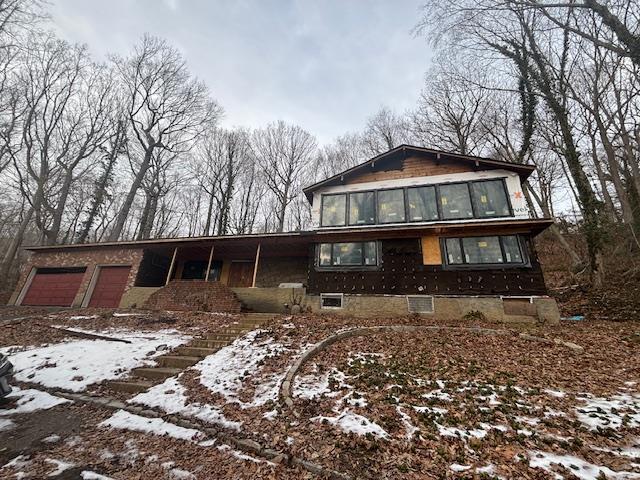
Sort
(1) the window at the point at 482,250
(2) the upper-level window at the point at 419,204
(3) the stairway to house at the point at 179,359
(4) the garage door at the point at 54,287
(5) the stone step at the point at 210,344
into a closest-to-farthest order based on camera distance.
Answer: (3) the stairway to house at the point at 179,359
(5) the stone step at the point at 210,344
(1) the window at the point at 482,250
(2) the upper-level window at the point at 419,204
(4) the garage door at the point at 54,287

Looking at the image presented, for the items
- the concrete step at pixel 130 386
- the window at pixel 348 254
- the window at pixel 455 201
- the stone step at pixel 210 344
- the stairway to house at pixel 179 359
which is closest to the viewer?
the concrete step at pixel 130 386

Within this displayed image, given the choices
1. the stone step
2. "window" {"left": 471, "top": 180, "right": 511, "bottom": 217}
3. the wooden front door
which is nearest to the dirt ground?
the stone step

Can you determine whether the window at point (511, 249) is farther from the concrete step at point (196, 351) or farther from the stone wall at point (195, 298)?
the stone wall at point (195, 298)

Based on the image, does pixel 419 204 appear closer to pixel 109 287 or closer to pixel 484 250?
pixel 484 250

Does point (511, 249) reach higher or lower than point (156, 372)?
higher

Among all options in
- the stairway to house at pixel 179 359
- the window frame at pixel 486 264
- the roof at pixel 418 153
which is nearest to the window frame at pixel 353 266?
the window frame at pixel 486 264

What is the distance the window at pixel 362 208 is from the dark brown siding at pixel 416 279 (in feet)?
5.63

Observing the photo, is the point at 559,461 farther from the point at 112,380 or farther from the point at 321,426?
the point at 112,380

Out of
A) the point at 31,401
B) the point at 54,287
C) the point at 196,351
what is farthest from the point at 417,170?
the point at 54,287

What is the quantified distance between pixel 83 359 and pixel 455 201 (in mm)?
14082

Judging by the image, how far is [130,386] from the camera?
5496mm

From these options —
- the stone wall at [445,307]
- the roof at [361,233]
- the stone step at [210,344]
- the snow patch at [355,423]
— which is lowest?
the snow patch at [355,423]

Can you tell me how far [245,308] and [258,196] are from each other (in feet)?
62.2

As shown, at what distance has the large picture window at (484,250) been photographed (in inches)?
405
